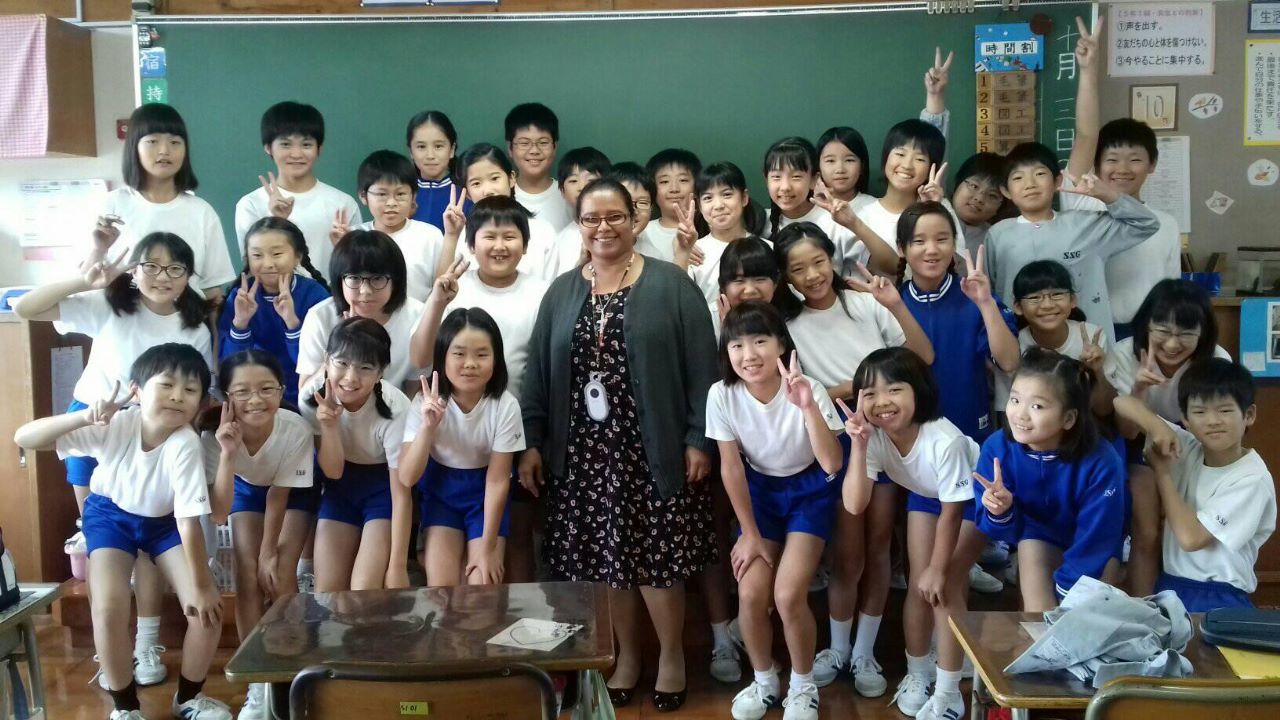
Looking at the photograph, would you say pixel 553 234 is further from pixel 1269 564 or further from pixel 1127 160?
pixel 1269 564

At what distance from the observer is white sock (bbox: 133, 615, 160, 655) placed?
3109 millimetres

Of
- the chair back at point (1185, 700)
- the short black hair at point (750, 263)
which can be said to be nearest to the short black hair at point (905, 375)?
the short black hair at point (750, 263)

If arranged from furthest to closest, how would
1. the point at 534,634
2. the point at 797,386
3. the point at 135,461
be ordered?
the point at 135,461 < the point at 797,386 < the point at 534,634

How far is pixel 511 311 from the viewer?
3020 millimetres

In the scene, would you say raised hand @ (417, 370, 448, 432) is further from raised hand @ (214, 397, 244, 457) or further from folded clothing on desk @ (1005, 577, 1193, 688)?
folded clothing on desk @ (1005, 577, 1193, 688)

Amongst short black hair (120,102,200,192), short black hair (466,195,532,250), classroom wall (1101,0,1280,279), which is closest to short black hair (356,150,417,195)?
short black hair (466,195,532,250)

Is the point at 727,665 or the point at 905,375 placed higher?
the point at 905,375

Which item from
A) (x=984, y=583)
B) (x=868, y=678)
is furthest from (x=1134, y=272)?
(x=868, y=678)

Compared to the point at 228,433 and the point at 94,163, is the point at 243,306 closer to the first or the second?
the point at 228,433

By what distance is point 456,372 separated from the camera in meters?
2.76

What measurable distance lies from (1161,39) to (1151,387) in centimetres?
176

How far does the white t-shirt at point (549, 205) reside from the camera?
3.60 metres

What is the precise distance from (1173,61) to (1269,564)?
1.94 m

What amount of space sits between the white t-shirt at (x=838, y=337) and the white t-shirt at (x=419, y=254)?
123cm
